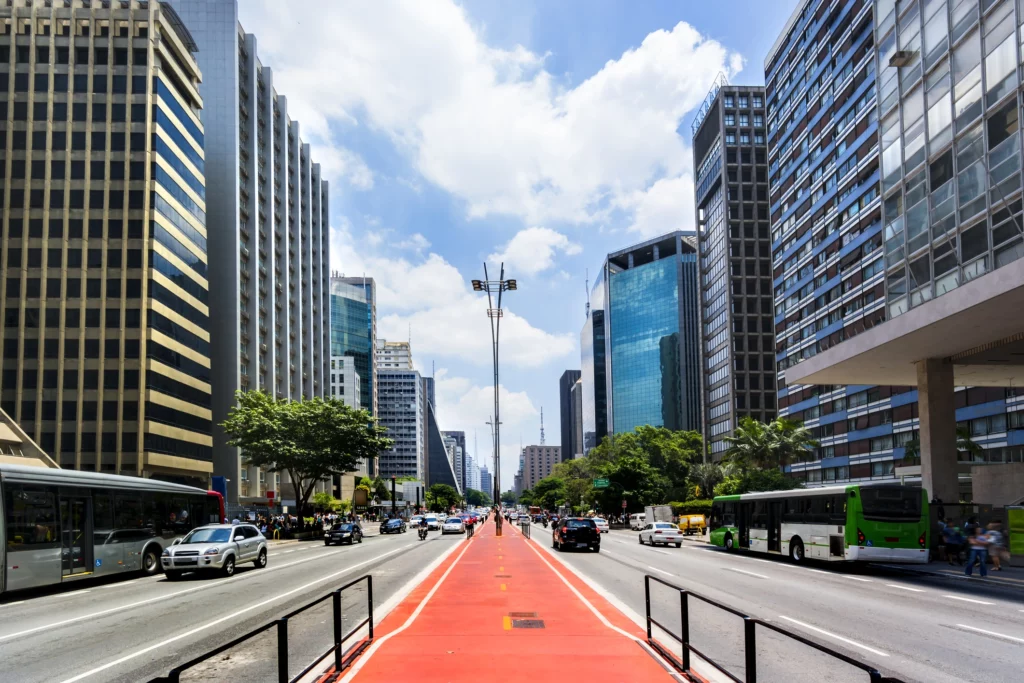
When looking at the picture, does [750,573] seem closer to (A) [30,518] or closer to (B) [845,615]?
(B) [845,615]

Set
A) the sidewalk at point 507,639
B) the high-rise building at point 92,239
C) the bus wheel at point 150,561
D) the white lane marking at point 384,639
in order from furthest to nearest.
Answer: the high-rise building at point 92,239, the bus wheel at point 150,561, the white lane marking at point 384,639, the sidewalk at point 507,639

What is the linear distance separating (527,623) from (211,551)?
52.3ft

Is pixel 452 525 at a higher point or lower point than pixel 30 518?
lower

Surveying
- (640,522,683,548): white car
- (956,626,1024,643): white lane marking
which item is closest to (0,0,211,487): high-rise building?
(640,522,683,548): white car

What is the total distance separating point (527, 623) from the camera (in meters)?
13.3

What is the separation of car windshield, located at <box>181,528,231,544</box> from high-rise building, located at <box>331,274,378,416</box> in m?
130

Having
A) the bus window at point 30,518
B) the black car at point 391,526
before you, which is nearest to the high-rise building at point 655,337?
the black car at point 391,526

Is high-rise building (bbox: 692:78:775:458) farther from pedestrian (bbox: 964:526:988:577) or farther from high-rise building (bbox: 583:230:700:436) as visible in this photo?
pedestrian (bbox: 964:526:988:577)

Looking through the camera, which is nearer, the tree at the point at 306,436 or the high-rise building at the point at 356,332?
the tree at the point at 306,436

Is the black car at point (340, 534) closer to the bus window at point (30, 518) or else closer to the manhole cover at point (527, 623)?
the bus window at point (30, 518)

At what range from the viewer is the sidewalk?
363 inches

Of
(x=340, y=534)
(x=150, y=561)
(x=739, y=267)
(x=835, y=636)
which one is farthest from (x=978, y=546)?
(x=739, y=267)

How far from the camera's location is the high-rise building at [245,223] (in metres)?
78.2

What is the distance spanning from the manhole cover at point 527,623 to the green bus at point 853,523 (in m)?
16.6
